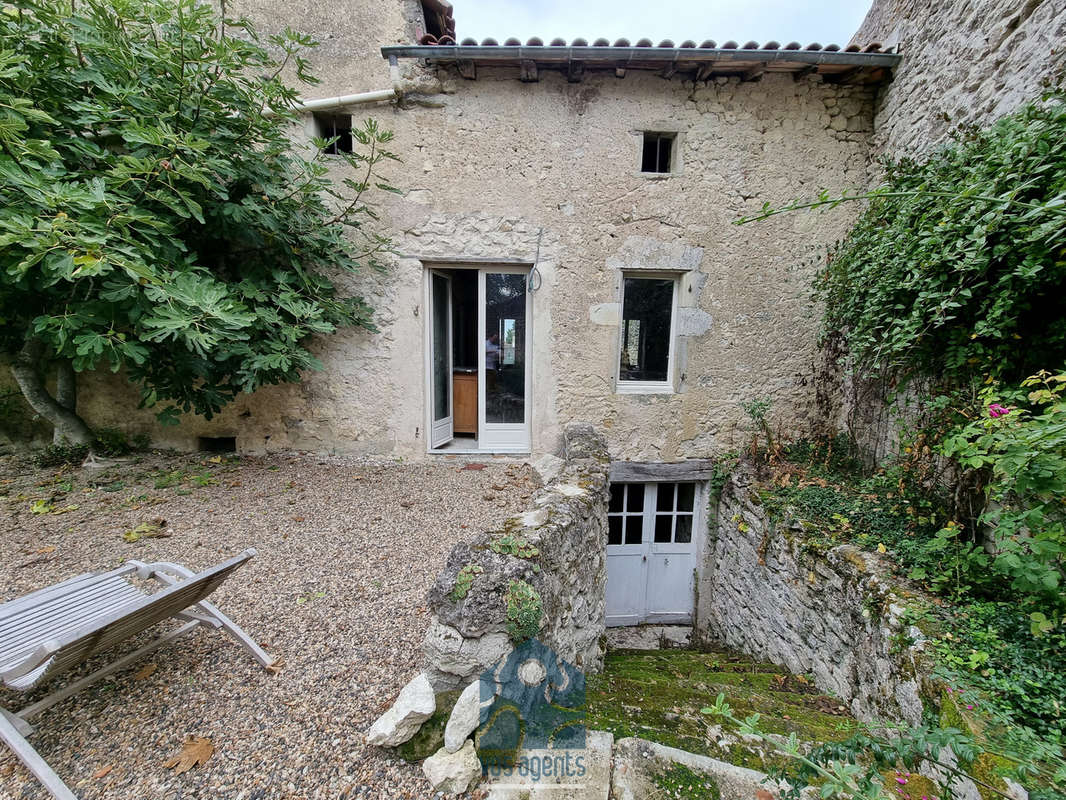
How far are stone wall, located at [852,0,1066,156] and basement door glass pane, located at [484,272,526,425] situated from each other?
12.5 feet

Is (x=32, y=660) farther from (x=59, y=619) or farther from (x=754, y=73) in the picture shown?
(x=754, y=73)

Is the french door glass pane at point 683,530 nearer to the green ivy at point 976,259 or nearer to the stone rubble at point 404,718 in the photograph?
the green ivy at point 976,259

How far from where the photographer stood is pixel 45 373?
4258 mm

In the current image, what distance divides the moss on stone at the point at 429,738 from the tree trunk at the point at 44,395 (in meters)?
4.90

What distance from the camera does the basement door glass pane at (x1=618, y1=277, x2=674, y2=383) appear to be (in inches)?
174

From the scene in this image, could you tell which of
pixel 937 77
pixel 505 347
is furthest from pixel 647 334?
pixel 937 77

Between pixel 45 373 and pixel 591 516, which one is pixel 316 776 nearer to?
pixel 591 516

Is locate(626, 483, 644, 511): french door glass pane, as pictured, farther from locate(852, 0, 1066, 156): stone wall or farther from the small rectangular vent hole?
locate(852, 0, 1066, 156): stone wall

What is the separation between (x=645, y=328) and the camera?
4484 mm

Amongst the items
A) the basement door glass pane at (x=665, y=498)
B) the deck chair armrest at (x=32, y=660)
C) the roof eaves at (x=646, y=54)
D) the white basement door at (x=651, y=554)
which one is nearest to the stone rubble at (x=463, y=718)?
the deck chair armrest at (x=32, y=660)

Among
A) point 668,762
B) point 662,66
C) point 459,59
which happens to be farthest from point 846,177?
point 668,762

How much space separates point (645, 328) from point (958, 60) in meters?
3.13

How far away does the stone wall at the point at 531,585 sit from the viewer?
1668 mm

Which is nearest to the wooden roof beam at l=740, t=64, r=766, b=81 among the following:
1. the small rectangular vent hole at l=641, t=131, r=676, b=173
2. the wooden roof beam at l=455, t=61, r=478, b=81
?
the small rectangular vent hole at l=641, t=131, r=676, b=173
